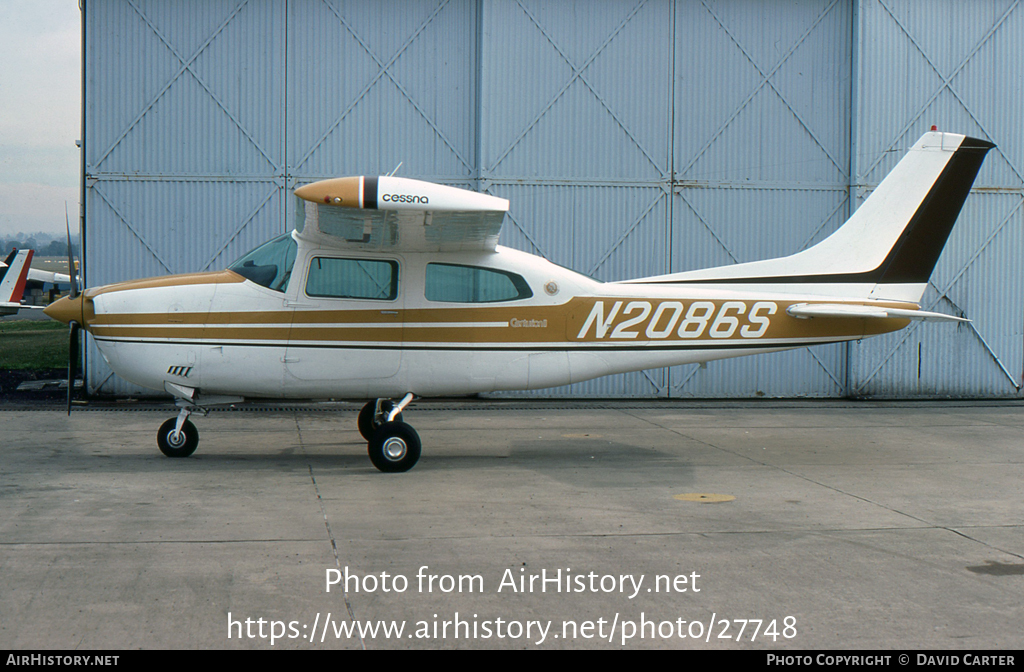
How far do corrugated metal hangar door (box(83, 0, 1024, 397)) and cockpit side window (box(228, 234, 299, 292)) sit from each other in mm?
5384

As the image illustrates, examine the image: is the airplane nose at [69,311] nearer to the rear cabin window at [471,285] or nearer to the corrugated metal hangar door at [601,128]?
the rear cabin window at [471,285]

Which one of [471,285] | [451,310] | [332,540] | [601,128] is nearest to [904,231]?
[471,285]

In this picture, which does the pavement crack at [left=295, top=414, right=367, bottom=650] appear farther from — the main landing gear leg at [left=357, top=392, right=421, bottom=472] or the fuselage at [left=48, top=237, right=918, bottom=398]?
the fuselage at [left=48, top=237, right=918, bottom=398]

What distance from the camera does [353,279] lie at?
8.03m

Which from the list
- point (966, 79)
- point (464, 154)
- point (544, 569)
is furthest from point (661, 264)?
point (544, 569)

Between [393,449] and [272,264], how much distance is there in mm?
2064

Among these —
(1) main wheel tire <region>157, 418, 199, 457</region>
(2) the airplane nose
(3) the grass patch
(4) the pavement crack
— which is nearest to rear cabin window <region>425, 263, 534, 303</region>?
(4) the pavement crack

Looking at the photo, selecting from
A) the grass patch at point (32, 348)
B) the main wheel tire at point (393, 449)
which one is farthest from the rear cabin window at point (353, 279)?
the grass patch at point (32, 348)

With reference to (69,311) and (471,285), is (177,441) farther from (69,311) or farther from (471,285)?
(471,285)

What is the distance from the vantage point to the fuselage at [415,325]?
782 cm

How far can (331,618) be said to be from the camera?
415 cm

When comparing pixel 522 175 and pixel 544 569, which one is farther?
pixel 522 175

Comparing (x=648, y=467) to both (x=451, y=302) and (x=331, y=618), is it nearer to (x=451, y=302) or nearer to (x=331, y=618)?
(x=451, y=302)
